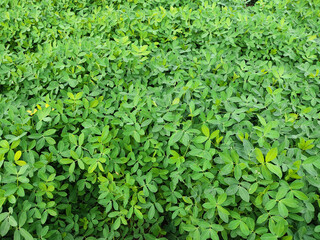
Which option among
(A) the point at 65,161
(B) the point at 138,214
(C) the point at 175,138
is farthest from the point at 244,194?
(A) the point at 65,161

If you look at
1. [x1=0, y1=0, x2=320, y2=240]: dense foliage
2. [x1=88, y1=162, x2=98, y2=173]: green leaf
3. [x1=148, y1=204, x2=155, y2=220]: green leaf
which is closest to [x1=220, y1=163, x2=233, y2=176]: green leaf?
[x1=0, y1=0, x2=320, y2=240]: dense foliage

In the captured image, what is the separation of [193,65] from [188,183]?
42.2 inches

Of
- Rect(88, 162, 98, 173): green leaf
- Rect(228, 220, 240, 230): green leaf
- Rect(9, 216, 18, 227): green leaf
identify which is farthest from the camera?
Rect(88, 162, 98, 173): green leaf

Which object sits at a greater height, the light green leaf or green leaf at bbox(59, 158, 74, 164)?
the light green leaf

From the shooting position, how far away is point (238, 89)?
6.62 ft

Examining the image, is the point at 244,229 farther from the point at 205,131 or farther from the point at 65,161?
the point at 65,161

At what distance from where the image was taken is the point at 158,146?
158cm

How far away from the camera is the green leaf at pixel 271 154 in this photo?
1.31 m

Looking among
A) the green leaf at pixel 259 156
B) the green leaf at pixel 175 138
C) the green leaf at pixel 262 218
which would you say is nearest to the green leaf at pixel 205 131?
the green leaf at pixel 175 138

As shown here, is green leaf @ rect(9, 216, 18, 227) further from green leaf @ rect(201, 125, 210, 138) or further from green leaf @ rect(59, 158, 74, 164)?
green leaf @ rect(201, 125, 210, 138)

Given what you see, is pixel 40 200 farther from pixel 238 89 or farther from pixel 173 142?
pixel 238 89

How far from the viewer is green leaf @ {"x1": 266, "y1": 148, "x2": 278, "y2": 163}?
1.31m

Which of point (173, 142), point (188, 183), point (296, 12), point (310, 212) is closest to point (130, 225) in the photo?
point (188, 183)

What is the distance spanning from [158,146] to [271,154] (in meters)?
0.65
